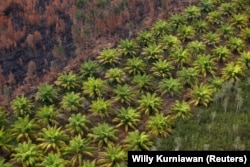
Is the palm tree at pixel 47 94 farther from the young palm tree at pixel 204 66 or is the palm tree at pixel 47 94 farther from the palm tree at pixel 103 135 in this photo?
the young palm tree at pixel 204 66

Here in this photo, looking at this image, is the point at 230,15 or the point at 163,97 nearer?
the point at 163,97

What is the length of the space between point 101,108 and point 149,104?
1.32 metres

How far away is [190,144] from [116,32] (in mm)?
5815

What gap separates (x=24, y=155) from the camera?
9.72m

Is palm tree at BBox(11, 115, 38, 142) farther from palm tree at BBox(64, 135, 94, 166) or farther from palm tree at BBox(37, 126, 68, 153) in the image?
palm tree at BBox(64, 135, 94, 166)

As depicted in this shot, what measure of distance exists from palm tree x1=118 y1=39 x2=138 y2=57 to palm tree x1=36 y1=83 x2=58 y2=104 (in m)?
2.80

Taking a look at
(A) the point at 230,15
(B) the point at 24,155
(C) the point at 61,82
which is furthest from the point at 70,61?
(A) the point at 230,15

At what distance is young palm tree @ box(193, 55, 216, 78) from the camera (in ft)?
41.6

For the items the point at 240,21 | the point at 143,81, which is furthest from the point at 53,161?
the point at 240,21

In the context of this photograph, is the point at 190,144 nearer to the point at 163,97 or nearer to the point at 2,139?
the point at 163,97

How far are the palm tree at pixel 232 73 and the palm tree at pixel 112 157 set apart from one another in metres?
4.39

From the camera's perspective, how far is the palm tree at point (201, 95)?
11.5m

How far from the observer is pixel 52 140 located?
33.4ft

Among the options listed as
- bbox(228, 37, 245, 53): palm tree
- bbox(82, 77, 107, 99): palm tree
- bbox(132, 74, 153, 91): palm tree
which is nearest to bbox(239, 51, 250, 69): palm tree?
bbox(228, 37, 245, 53): palm tree
